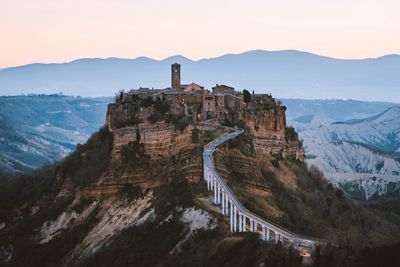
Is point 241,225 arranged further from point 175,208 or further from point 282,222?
point 175,208

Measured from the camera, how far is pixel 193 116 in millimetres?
89062

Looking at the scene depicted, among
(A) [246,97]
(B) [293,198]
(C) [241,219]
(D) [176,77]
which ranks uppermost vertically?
(D) [176,77]

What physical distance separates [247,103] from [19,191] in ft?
119

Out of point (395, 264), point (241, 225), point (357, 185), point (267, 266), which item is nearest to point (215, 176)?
point (241, 225)

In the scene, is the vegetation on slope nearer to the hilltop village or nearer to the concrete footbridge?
the concrete footbridge

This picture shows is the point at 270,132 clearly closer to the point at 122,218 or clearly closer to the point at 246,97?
the point at 246,97

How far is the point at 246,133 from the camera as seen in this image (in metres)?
88.2

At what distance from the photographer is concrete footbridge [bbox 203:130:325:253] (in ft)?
167

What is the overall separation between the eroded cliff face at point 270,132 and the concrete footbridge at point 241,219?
1679 centimetres

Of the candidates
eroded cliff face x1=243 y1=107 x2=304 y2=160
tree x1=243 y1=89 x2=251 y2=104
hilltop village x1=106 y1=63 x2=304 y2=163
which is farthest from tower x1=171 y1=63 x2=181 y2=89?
eroded cliff face x1=243 y1=107 x2=304 y2=160

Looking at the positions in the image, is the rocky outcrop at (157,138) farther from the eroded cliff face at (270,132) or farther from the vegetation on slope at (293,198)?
the eroded cliff face at (270,132)

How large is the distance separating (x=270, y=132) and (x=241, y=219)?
39.9 metres

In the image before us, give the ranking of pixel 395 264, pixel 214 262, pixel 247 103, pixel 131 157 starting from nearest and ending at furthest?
pixel 395 264
pixel 214 262
pixel 131 157
pixel 247 103

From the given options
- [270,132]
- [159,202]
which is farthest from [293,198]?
[270,132]
